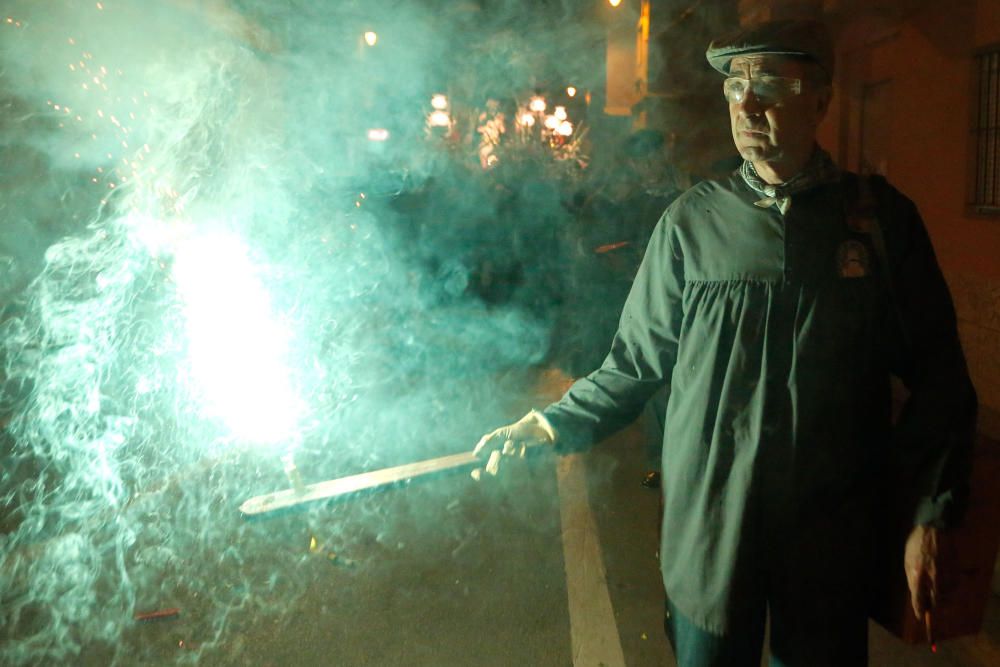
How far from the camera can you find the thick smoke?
11.5 feet

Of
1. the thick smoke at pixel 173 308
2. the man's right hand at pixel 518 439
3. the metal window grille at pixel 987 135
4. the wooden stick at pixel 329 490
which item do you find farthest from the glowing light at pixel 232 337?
the metal window grille at pixel 987 135

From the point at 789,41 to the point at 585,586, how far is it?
2.92 meters

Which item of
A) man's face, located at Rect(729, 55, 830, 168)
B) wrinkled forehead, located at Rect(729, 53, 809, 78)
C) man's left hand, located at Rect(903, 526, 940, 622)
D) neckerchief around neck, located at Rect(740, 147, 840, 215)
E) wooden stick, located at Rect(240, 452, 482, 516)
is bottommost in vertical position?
wooden stick, located at Rect(240, 452, 482, 516)

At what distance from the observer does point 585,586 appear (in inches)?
143

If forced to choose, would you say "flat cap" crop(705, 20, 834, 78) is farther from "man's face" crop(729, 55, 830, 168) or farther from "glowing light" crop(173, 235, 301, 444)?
"glowing light" crop(173, 235, 301, 444)

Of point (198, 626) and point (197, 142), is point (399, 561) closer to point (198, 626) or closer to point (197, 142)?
point (198, 626)

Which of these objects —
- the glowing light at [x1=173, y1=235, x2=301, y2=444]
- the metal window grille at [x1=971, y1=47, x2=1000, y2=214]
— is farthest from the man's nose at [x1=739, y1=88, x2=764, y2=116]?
the metal window grille at [x1=971, y1=47, x2=1000, y2=214]

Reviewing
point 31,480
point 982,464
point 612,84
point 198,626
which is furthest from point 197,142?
point 612,84

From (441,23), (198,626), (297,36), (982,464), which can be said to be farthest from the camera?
(441,23)

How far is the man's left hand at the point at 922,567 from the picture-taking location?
60.2 inches

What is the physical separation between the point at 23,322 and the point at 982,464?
4655 millimetres

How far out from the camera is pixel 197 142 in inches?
167

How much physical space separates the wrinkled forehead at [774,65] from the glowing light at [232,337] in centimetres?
375

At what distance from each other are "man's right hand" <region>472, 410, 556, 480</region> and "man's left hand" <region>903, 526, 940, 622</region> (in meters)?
0.91
